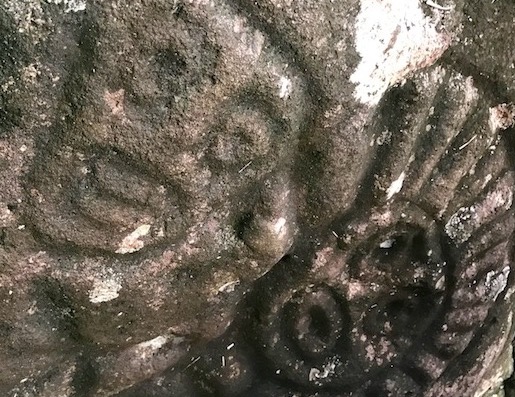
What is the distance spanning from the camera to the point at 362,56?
719mm

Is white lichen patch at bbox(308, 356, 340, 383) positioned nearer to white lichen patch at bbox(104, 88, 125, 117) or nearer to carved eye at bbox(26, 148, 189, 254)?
carved eye at bbox(26, 148, 189, 254)

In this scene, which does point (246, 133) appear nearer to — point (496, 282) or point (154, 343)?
point (154, 343)

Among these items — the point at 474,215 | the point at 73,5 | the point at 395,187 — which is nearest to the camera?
the point at 73,5

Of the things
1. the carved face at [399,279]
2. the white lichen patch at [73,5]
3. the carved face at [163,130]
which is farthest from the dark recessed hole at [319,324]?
the white lichen patch at [73,5]

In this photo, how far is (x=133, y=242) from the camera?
2.46 ft

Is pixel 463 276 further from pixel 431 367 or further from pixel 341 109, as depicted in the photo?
pixel 341 109

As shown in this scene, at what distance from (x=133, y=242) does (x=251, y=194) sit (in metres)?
0.13

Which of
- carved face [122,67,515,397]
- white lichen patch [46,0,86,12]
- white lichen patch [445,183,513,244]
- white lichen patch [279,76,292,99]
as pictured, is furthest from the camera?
white lichen patch [445,183,513,244]

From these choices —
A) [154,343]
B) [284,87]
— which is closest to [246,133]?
[284,87]

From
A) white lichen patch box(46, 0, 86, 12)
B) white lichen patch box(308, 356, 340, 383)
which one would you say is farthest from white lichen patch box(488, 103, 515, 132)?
white lichen patch box(46, 0, 86, 12)

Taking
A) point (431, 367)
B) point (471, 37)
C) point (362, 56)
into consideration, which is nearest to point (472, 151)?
point (471, 37)

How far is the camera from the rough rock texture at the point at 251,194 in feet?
2.10

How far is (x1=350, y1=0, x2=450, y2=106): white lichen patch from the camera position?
0.71 metres

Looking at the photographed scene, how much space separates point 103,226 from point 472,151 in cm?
46
